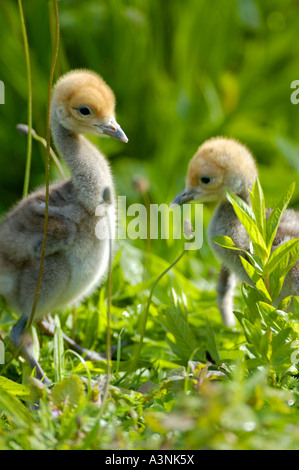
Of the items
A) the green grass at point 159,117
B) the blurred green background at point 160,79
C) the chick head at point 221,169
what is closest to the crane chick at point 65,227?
the green grass at point 159,117

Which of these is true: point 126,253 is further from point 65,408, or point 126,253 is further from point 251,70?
point 251,70

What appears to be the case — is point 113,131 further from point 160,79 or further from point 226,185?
point 160,79

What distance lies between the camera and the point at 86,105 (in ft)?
7.77

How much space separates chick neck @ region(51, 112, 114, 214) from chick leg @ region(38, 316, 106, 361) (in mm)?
569

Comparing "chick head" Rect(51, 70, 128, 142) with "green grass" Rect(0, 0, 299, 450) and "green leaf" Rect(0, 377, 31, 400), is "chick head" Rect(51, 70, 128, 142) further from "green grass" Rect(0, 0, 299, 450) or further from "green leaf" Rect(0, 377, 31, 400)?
"green leaf" Rect(0, 377, 31, 400)

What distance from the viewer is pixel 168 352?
8.41ft

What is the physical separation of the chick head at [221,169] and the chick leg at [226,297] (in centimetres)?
39

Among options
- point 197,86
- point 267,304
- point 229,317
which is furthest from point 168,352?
point 197,86

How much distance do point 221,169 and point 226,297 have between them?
559 millimetres

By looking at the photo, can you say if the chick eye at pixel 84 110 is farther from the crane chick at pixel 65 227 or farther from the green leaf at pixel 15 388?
the green leaf at pixel 15 388

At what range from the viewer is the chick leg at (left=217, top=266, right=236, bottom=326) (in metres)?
2.67

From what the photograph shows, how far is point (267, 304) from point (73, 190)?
85 centimetres

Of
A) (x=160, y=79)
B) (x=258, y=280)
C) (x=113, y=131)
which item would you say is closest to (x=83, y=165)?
(x=113, y=131)

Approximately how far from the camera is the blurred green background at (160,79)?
4.43 m
